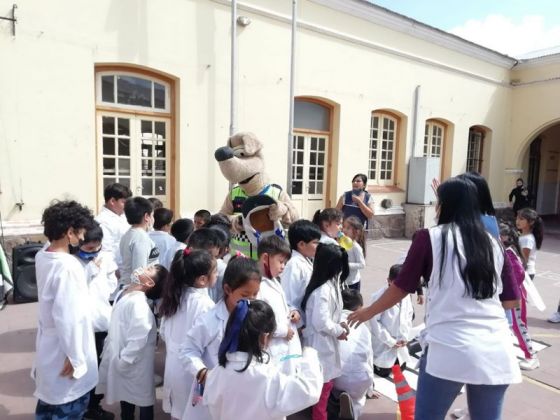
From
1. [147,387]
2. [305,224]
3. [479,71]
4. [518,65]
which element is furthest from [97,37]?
[518,65]

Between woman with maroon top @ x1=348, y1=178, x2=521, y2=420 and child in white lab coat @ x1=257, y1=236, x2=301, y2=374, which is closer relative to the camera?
woman with maroon top @ x1=348, y1=178, x2=521, y2=420

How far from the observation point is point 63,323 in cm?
210

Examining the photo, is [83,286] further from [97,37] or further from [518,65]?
[518,65]

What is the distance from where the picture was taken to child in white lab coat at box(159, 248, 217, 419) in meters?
2.23

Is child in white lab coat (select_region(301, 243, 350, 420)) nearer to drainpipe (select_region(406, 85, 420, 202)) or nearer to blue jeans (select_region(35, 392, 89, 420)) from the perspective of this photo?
blue jeans (select_region(35, 392, 89, 420))

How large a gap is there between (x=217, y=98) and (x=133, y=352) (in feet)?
17.8

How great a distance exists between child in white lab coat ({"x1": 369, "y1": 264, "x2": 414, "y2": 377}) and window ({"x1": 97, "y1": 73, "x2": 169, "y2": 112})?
4864mm

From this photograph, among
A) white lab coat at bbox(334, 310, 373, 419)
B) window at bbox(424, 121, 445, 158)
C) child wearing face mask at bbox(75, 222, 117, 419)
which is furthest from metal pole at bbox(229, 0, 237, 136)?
window at bbox(424, 121, 445, 158)

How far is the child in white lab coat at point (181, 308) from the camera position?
2229 millimetres

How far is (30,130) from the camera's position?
18.1ft

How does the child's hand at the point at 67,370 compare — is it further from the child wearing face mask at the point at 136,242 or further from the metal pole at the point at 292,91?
the metal pole at the point at 292,91

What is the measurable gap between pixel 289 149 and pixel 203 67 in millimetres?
2106

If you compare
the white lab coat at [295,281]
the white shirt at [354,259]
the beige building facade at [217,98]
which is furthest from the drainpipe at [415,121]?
the white lab coat at [295,281]

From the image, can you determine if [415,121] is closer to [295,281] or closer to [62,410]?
[295,281]
